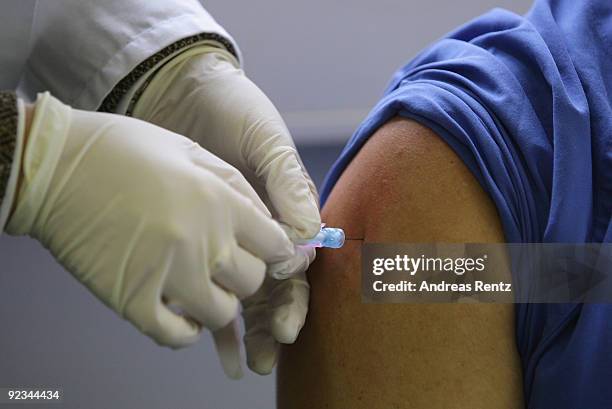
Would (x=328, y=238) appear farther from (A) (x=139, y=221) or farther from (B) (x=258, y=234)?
(A) (x=139, y=221)

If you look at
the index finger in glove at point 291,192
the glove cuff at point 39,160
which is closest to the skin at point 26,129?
the glove cuff at point 39,160

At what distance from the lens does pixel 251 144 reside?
43.0 inches

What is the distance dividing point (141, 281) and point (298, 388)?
0.35m

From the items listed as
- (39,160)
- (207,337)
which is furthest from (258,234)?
(207,337)

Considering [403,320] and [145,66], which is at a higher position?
[145,66]

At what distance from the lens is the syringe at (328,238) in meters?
0.98

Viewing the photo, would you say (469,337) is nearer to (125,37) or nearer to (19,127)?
(19,127)

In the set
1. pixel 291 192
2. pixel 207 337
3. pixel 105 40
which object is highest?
pixel 105 40

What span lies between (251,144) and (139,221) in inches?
14.0

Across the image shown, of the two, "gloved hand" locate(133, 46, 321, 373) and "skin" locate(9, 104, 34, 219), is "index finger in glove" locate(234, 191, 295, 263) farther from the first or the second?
"skin" locate(9, 104, 34, 219)

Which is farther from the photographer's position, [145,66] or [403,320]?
[145,66]

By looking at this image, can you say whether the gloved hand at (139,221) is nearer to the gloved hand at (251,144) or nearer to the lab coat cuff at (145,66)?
the gloved hand at (251,144)

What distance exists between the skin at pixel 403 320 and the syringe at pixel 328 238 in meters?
0.03

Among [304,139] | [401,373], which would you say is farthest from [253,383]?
[304,139]
